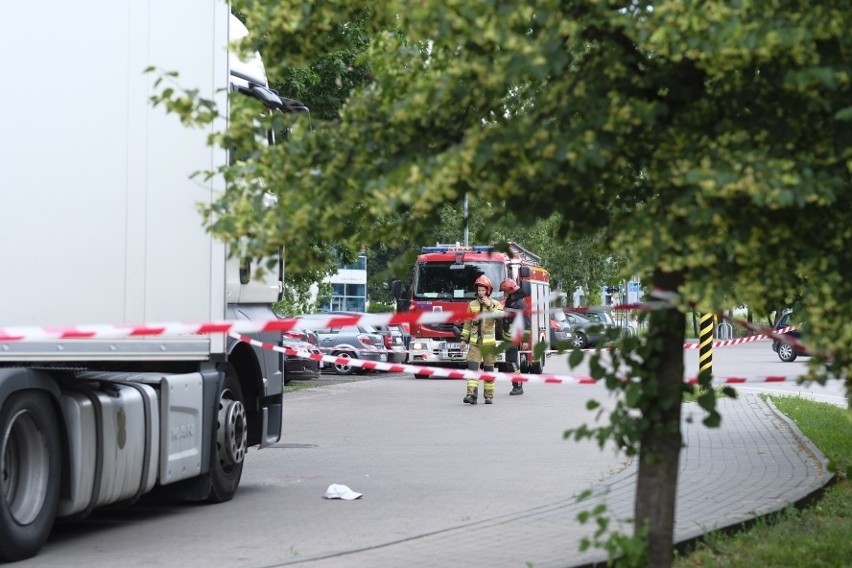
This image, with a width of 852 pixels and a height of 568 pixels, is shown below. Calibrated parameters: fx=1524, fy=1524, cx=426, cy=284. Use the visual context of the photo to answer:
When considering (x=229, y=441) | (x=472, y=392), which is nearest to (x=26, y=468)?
(x=229, y=441)

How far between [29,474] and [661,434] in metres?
3.97

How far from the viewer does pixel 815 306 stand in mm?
5754

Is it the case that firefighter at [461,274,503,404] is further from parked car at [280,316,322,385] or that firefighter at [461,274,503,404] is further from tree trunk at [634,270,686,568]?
tree trunk at [634,270,686,568]

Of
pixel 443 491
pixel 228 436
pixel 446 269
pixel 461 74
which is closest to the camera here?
pixel 461 74

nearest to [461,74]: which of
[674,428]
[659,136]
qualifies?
[659,136]

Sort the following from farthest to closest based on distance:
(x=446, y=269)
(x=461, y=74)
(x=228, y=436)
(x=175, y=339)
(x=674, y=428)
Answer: (x=446, y=269)
(x=228, y=436)
(x=175, y=339)
(x=674, y=428)
(x=461, y=74)

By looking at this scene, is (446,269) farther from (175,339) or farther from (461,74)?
(461,74)

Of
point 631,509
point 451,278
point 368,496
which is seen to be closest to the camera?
point 631,509

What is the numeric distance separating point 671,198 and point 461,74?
3.09ft

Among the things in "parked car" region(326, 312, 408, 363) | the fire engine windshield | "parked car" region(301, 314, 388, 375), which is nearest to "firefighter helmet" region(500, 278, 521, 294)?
"parked car" region(301, 314, 388, 375)

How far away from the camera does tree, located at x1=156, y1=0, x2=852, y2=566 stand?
529 centimetres

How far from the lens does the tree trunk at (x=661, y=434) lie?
20.8 ft

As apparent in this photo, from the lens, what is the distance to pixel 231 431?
1139 centimetres

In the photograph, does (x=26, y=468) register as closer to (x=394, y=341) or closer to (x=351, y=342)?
(x=351, y=342)
